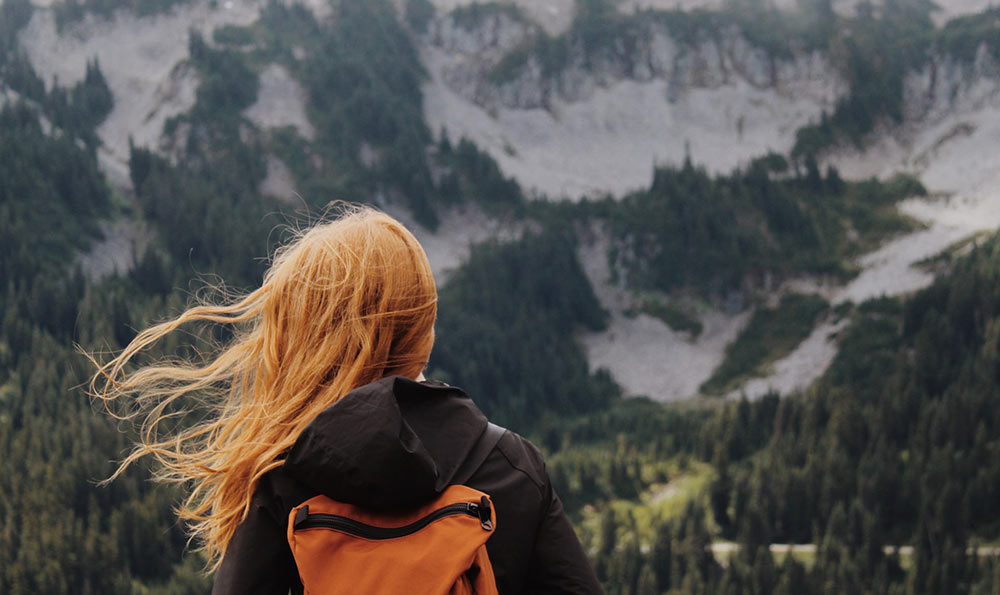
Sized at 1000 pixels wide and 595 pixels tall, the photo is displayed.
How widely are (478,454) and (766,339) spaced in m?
Result: 169

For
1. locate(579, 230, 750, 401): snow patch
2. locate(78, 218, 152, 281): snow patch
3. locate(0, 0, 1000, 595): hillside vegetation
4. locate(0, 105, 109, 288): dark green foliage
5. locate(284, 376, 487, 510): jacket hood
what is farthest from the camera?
locate(579, 230, 750, 401): snow patch

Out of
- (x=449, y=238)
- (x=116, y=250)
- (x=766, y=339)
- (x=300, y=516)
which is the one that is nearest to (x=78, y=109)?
(x=116, y=250)

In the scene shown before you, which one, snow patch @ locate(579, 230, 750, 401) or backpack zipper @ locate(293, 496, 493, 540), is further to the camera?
snow patch @ locate(579, 230, 750, 401)

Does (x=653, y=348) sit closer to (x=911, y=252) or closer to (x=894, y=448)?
(x=911, y=252)

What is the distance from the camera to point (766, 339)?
166375 mm

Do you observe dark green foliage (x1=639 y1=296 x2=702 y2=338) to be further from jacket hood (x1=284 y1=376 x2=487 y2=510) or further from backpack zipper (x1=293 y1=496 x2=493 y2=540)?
jacket hood (x1=284 y1=376 x2=487 y2=510)

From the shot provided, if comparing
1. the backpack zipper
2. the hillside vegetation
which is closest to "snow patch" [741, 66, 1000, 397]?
the hillside vegetation

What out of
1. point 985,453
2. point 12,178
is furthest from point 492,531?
point 12,178

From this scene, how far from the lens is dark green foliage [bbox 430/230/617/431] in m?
159

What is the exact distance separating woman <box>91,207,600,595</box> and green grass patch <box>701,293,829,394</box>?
156 meters

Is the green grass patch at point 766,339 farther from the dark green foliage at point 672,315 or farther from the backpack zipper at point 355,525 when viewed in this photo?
the backpack zipper at point 355,525

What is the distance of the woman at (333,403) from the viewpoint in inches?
187

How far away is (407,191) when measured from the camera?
199m

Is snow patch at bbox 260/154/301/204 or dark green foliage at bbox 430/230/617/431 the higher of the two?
snow patch at bbox 260/154/301/204
